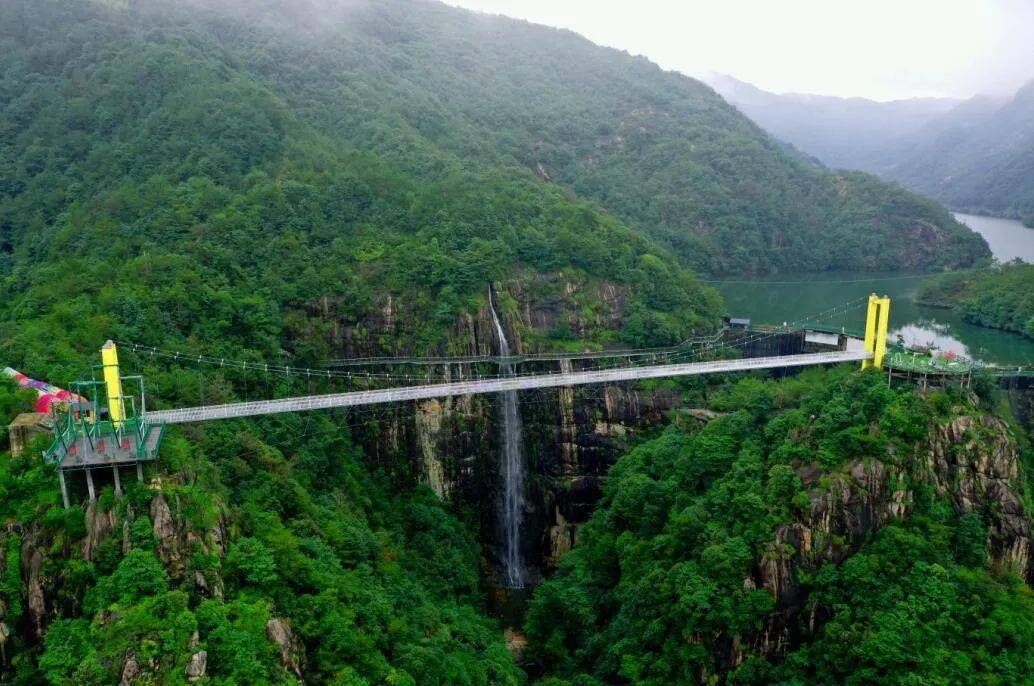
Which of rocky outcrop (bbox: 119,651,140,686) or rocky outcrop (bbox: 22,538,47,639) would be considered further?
rocky outcrop (bbox: 22,538,47,639)

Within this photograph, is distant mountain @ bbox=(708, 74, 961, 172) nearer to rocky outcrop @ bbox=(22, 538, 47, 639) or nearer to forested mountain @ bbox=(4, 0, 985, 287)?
forested mountain @ bbox=(4, 0, 985, 287)

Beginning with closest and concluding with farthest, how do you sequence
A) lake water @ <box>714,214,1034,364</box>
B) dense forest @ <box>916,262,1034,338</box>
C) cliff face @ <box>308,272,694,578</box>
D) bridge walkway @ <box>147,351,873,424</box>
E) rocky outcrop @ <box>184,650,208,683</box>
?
rocky outcrop @ <box>184,650,208,683</box>, bridge walkway @ <box>147,351,873,424</box>, cliff face @ <box>308,272,694,578</box>, lake water @ <box>714,214,1034,364</box>, dense forest @ <box>916,262,1034,338</box>

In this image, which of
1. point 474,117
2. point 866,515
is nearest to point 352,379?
point 866,515

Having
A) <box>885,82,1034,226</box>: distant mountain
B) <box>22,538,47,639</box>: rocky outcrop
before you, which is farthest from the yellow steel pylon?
<box>885,82,1034,226</box>: distant mountain

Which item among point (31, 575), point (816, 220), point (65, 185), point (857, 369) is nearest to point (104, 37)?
point (65, 185)

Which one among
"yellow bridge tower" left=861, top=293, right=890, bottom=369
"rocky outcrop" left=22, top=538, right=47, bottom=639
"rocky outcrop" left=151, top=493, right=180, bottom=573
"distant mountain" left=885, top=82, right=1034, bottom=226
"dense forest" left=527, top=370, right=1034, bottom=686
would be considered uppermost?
"distant mountain" left=885, top=82, right=1034, bottom=226

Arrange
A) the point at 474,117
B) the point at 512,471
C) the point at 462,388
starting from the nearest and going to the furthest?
the point at 462,388 < the point at 512,471 < the point at 474,117

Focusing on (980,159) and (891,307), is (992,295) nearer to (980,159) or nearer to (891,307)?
(891,307)

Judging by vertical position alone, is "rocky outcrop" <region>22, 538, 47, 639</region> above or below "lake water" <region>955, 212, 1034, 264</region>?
below
